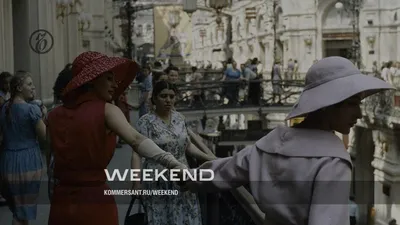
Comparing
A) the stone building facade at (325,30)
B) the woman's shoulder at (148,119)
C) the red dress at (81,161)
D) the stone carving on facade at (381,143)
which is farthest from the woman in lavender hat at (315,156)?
the stone building facade at (325,30)

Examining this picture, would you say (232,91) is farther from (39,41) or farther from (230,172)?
(230,172)

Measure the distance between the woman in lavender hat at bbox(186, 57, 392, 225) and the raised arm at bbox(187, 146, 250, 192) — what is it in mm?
55

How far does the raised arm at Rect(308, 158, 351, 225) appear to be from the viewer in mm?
2750

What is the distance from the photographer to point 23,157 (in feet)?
22.0

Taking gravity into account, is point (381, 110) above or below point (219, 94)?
below

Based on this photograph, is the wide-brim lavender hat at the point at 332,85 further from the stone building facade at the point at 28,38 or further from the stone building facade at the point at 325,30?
the stone building facade at the point at 325,30

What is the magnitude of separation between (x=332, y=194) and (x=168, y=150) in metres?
2.83

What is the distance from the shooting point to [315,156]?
9.47ft

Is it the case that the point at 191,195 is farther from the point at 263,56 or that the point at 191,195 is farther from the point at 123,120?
the point at 263,56

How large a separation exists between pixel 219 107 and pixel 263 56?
114 feet

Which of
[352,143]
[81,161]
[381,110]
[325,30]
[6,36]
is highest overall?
[325,30]

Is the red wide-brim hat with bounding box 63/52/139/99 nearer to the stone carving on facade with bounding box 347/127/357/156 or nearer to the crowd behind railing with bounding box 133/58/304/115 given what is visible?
the crowd behind railing with bounding box 133/58/304/115

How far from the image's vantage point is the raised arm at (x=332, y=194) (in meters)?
2.75

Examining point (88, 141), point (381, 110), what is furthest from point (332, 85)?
point (381, 110)
